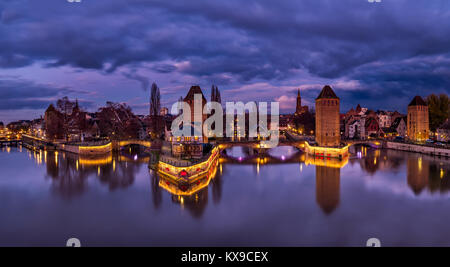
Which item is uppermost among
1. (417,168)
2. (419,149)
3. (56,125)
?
(56,125)

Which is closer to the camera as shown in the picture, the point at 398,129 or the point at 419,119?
the point at 419,119

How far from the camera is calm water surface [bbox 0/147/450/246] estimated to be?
14203 millimetres

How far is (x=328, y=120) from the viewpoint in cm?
4675

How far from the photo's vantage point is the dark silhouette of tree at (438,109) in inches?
2177

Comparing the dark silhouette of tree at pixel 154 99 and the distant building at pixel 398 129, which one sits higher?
the dark silhouette of tree at pixel 154 99

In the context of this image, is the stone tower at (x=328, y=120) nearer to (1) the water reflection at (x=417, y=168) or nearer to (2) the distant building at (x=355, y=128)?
(1) the water reflection at (x=417, y=168)

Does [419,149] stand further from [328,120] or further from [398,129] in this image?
[398,129]

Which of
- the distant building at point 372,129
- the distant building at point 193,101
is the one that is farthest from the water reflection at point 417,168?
the distant building at point 193,101

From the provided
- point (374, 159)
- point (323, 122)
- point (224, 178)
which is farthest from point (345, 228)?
point (323, 122)

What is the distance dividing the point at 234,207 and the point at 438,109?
57.2m

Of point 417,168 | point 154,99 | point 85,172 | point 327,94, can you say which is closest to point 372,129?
point 327,94

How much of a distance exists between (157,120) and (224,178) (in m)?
27.2

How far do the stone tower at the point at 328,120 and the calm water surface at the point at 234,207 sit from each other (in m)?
13.3
